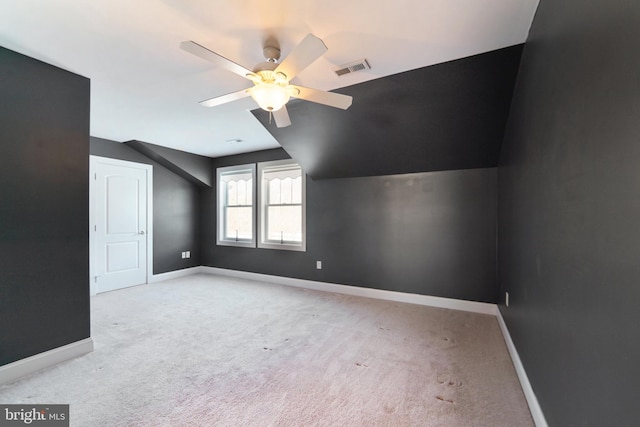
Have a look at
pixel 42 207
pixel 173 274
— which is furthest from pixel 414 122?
pixel 173 274

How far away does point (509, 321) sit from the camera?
2.52 meters

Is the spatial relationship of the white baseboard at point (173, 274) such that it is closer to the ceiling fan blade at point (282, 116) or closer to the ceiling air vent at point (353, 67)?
the ceiling fan blade at point (282, 116)

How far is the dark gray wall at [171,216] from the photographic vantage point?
5.05 metres

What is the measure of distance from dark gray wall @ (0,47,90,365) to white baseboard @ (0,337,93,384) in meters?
0.04

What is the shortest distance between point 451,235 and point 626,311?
291cm

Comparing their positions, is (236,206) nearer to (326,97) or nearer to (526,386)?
(326,97)

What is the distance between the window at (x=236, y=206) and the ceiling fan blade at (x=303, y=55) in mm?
3595

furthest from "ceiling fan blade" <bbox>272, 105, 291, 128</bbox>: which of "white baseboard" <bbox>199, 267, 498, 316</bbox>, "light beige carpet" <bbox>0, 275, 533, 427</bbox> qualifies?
"white baseboard" <bbox>199, 267, 498, 316</bbox>

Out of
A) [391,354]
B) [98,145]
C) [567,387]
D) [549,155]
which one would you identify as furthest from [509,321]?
[98,145]

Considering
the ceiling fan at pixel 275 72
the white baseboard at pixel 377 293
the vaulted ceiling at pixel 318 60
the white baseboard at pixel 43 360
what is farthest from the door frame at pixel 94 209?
the ceiling fan at pixel 275 72

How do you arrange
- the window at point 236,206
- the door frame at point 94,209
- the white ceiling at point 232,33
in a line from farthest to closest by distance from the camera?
the window at point 236,206
the door frame at point 94,209
the white ceiling at point 232,33

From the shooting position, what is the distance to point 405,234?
3.86 meters

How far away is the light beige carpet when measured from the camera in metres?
1.69

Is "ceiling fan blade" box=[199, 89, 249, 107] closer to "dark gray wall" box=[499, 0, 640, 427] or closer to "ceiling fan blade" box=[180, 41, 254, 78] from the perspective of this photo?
"ceiling fan blade" box=[180, 41, 254, 78]
